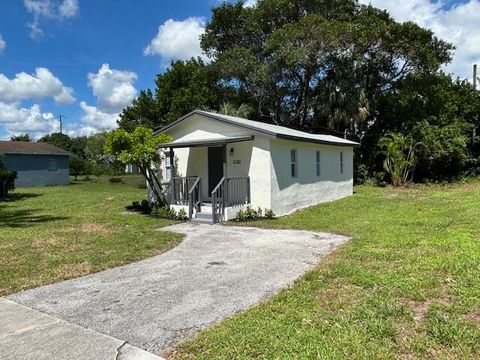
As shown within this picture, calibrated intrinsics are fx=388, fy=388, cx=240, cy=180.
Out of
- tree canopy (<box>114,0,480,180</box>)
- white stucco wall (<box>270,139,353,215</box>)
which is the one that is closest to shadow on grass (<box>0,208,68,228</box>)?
white stucco wall (<box>270,139,353,215</box>)

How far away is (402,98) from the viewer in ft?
76.5

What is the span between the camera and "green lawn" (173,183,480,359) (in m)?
3.31

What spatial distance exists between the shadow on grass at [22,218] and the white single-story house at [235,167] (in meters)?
3.84

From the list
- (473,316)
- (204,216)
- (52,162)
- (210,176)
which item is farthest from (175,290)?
(52,162)

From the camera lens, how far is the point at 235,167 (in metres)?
12.3

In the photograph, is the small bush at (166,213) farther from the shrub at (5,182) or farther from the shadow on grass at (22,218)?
the shrub at (5,182)

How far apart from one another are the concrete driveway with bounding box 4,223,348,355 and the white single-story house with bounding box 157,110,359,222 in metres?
3.80

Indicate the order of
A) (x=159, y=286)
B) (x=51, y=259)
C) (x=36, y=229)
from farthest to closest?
(x=36, y=229), (x=51, y=259), (x=159, y=286)

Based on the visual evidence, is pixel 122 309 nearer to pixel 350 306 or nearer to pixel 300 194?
pixel 350 306

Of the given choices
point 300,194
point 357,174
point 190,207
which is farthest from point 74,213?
point 357,174

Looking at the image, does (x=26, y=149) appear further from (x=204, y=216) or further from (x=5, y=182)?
(x=204, y=216)

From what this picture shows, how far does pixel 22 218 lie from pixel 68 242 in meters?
5.19

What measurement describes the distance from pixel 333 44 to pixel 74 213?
1488cm

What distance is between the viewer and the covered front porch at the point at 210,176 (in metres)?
11.3
